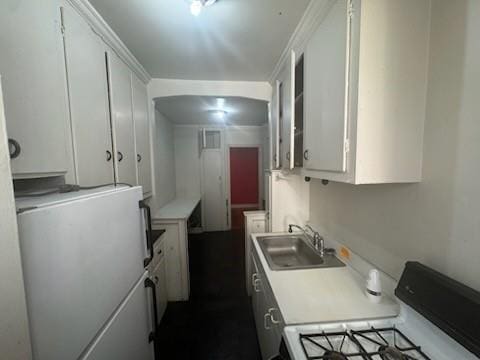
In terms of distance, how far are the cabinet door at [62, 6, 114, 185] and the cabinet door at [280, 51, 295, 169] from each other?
131 centimetres

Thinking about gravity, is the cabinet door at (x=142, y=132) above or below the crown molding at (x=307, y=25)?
below

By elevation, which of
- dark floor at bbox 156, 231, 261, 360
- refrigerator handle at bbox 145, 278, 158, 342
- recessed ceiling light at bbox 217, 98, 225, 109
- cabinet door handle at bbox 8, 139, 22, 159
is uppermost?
recessed ceiling light at bbox 217, 98, 225, 109

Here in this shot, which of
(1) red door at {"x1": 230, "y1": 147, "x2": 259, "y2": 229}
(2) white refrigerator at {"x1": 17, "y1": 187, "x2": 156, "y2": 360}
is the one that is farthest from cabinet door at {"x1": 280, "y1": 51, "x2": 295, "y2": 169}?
Answer: (1) red door at {"x1": 230, "y1": 147, "x2": 259, "y2": 229}

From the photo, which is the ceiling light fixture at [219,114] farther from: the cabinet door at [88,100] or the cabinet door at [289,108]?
the cabinet door at [88,100]

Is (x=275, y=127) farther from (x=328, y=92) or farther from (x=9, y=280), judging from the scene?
(x=9, y=280)

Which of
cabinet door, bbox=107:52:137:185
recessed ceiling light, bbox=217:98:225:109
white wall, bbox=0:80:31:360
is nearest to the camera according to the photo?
white wall, bbox=0:80:31:360

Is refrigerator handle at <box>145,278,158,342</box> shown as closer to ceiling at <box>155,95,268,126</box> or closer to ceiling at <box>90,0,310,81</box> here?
ceiling at <box>90,0,310,81</box>

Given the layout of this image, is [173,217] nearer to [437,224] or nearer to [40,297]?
[40,297]

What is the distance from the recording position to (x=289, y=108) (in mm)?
1537

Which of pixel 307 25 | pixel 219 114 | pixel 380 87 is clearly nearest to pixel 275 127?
pixel 307 25

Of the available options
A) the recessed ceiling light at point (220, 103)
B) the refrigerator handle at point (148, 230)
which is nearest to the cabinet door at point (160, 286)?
the refrigerator handle at point (148, 230)

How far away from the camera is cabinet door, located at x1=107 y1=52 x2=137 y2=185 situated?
1.46m

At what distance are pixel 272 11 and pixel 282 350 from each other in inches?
69.5

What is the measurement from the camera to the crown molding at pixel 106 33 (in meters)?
1.12
